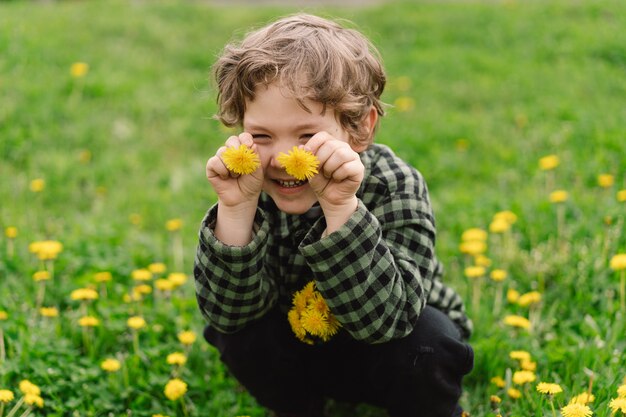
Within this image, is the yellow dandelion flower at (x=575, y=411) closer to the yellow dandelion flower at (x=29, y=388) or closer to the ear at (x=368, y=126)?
the ear at (x=368, y=126)

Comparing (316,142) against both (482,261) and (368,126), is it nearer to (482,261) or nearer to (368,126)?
(368,126)

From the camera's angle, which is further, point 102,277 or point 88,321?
point 102,277

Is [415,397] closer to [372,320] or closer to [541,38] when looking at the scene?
[372,320]

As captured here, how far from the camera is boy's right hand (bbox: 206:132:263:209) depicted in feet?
6.14

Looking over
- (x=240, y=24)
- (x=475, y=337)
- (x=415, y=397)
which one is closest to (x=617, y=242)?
(x=475, y=337)

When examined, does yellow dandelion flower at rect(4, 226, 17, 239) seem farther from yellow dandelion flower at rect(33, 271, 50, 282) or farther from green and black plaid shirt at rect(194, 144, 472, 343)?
green and black plaid shirt at rect(194, 144, 472, 343)

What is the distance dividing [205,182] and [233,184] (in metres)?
2.24

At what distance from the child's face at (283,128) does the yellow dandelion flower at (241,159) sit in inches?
3.1

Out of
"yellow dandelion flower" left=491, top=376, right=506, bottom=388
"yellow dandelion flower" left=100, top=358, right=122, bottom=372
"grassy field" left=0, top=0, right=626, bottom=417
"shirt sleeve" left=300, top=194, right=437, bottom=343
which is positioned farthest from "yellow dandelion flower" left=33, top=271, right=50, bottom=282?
"yellow dandelion flower" left=491, top=376, right=506, bottom=388

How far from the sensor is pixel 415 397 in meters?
2.06

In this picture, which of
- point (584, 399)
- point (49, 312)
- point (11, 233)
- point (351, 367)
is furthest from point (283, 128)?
point (11, 233)

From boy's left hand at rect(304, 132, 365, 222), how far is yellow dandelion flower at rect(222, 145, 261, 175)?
0.45ft

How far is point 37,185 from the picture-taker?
12.0ft

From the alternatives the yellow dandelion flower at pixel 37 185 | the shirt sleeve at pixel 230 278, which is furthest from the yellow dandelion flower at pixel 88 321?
the yellow dandelion flower at pixel 37 185
